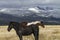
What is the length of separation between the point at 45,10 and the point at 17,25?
26571 millimetres

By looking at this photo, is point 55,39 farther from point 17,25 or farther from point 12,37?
point 17,25

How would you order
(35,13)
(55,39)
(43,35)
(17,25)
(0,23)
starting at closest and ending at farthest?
1. (17,25)
2. (55,39)
3. (43,35)
4. (0,23)
5. (35,13)

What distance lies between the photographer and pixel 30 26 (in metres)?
12.9

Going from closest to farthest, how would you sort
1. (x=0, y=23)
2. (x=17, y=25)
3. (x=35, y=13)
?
(x=17, y=25), (x=0, y=23), (x=35, y=13)

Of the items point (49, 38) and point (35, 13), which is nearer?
point (49, 38)

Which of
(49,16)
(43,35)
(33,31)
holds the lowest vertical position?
(49,16)

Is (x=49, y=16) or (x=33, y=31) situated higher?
(x=33, y=31)

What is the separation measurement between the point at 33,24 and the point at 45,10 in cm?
2634

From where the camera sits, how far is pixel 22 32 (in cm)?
1284

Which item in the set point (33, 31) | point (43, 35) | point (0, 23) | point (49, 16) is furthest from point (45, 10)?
point (33, 31)

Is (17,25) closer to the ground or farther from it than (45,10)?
farther from it

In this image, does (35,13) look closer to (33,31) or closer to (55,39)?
(55,39)

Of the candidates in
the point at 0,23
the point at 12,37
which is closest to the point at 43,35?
the point at 12,37

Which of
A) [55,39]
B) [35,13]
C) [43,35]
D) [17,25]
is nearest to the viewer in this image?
[17,25]
